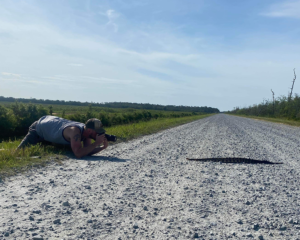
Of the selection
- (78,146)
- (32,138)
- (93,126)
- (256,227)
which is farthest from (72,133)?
(256,227)

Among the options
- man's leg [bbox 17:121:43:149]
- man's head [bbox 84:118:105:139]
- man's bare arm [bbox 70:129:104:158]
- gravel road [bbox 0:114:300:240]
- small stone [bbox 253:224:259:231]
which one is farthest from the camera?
man's leg [bbox 17:121:43:149]

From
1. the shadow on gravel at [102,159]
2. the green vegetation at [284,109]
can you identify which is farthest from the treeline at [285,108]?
the shadow on gravel at [102,159]

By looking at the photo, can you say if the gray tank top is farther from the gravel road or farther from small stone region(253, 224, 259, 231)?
small stone region(253, 224, 259, 231)

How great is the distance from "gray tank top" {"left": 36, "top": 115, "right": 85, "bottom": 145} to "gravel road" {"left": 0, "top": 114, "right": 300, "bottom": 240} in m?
0.78

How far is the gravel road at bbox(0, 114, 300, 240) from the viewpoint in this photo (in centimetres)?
251

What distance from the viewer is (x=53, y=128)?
5.93 meters

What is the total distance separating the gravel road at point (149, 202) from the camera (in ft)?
8.22

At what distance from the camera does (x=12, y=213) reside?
107 inches

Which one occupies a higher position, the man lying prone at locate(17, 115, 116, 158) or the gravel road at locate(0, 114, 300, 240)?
the man lying prone at locate(17, 115, 116, 158)

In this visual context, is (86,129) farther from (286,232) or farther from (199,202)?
(286,232)

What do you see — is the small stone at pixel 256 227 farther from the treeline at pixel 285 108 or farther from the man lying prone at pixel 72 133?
the treeline at pixel 285 108

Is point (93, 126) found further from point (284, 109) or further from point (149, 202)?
point (284, 109)

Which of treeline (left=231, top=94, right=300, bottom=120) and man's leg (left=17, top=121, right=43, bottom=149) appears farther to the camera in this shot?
treeline (left=231, top=94, right=300, bottom=120)

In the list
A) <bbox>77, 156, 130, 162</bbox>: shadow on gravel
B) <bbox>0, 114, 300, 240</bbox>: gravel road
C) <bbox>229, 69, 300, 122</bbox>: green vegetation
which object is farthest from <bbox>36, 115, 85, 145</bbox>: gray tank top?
<bbox>229, 69, 300, 122</bbox>: green vegetation
